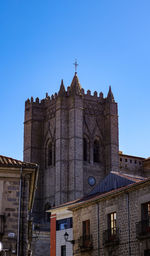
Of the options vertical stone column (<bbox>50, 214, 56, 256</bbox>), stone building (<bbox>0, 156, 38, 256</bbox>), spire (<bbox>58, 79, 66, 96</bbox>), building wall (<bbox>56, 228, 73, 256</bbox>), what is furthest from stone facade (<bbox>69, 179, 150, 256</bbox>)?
spire (<bbox>58, 79, 66, 96</bbox>)

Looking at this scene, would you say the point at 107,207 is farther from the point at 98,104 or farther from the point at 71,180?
the point at 98,104

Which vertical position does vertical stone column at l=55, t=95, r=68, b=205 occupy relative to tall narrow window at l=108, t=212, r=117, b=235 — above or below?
above

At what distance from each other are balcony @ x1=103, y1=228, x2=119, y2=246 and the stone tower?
3487 centimetres

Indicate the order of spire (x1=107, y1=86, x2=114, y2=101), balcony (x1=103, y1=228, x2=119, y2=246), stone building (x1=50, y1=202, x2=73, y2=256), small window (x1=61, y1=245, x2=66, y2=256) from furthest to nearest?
1. spire (x1=107, y1=86, x2=114, y2=101)
2. stone building (x1=50, y1=202, x2=73, y2=256)
3. small window (x1=61, y1=245, x2=66, y2=256)
4. balcony (x1=103, y1=228, x2=119, y2=246)

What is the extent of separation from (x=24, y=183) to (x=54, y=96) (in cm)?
5202

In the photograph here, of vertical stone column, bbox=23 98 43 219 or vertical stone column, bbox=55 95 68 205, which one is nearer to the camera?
vertical stone column, bbox=55 95 68 205

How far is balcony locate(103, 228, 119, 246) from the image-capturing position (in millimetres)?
23344

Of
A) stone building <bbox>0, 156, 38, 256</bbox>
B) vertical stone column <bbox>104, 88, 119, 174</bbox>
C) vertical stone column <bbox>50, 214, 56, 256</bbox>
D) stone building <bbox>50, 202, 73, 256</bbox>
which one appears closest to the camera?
stone building <bbox>0, 156, 38, 256</bbox>

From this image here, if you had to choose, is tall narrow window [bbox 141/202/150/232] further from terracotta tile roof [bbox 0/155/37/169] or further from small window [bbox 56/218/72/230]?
small window [bbox 56/218/72/230]

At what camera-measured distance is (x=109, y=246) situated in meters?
23.8

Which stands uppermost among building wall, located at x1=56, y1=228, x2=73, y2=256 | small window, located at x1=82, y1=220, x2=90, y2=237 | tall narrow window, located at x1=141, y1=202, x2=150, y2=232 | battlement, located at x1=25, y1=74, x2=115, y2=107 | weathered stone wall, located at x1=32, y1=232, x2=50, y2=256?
battlement, located at x1=25, y1=74, x2=115, y2=107

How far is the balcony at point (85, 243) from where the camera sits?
25.4 m

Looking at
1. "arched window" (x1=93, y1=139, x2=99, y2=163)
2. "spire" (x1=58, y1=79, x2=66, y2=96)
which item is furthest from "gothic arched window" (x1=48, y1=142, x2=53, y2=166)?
"spire" (x1=58, y1=79, x2=66, y2=96)

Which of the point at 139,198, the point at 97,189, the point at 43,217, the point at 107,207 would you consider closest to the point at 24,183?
the point at 139,198
